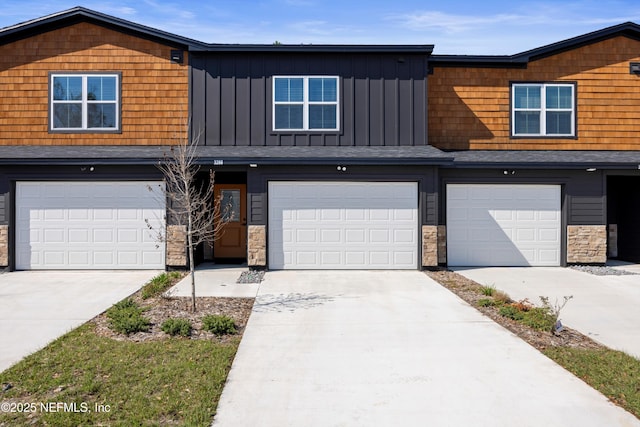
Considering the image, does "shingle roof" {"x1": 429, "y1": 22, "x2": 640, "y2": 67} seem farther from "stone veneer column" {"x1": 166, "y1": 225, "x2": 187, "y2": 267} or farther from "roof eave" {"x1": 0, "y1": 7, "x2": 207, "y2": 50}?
"stone veneer column" {"x1": 166, "y1": 225, "x2": 187, "y2": 267}

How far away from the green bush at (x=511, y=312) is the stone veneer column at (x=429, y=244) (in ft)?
13.1

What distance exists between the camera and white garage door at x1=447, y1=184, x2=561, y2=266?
1167 cm

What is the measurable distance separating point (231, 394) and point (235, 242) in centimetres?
875

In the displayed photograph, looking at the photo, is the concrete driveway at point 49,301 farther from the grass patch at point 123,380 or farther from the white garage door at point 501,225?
the white garage door at point 501,225

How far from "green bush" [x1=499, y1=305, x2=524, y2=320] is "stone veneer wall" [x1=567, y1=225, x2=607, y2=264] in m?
6.21

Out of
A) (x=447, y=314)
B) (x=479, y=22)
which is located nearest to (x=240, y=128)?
(x=447, y=314)

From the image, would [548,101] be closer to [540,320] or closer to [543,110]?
[543,110]

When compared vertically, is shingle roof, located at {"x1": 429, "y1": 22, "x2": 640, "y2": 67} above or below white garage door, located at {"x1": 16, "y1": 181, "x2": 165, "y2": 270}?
above

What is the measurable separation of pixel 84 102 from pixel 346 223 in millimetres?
7989

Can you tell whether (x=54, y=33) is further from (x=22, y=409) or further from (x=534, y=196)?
(x=534, y=196)

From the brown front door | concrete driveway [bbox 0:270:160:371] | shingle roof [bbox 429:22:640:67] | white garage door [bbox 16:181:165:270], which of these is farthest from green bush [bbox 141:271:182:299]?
shingle roof [bbox 429:22:640:67]

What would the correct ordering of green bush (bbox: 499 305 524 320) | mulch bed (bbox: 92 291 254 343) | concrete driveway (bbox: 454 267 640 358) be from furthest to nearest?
1. green bush (bbox: 499 305 524 320)
2. concrete driveway (bbox: 454 267 640 358)
3. mulch bed (bbox: 92 291 254 343)

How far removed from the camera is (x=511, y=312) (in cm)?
654

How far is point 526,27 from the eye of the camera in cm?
1513
